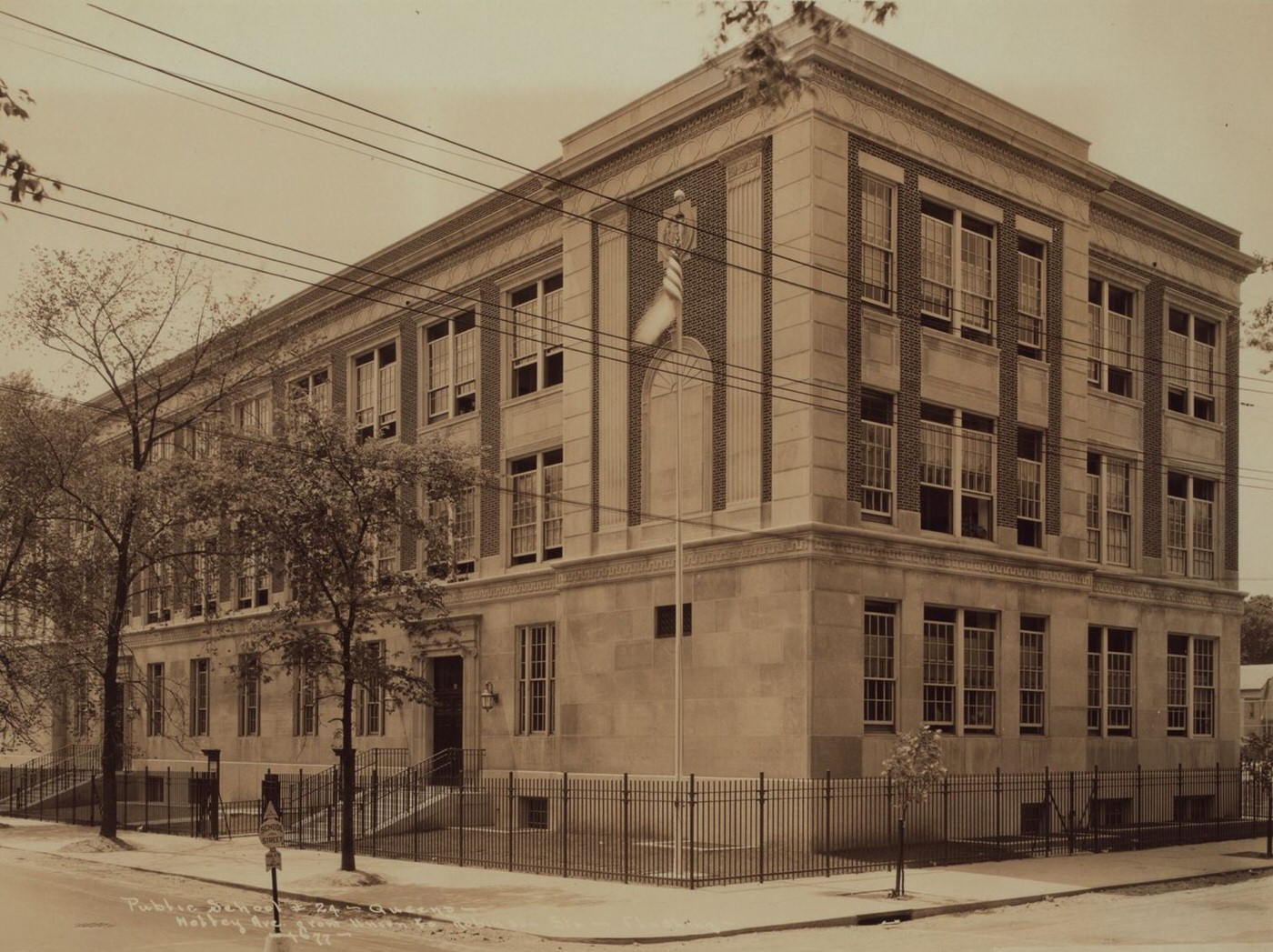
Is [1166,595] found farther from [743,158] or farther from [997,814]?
[743,158]

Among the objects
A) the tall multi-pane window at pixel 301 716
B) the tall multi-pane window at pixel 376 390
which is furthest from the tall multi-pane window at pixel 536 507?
the tall multi-pane window at pixel 301 716

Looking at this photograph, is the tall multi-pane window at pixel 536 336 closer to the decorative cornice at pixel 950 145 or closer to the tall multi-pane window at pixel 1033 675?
the decorative cornice at pixel 950 145

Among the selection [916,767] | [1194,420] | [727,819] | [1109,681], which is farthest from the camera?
[1194,420]

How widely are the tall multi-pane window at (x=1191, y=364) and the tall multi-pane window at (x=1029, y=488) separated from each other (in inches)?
282

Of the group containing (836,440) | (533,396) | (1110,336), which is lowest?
(836,440)

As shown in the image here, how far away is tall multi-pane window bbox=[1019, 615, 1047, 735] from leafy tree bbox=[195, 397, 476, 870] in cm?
1464

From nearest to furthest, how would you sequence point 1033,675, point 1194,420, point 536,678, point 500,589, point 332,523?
1. point 332,523
2. point 1033,675
3. point 536,678
4. point 500,589
5. point 1194,420

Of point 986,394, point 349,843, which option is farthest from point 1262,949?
point 986,394

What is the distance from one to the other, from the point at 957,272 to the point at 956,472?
4.56m

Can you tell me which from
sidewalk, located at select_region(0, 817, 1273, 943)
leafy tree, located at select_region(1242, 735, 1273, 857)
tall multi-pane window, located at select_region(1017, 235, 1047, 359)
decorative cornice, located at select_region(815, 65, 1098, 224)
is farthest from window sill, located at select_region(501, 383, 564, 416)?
leafy tree, located at select_region(1242, 735, 1273, 857)

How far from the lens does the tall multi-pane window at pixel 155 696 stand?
55.1 meters

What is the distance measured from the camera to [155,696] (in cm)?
5450

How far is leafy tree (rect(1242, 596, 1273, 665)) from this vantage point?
12362 cm

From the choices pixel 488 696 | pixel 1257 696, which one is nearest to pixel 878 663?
pixel 488 696
